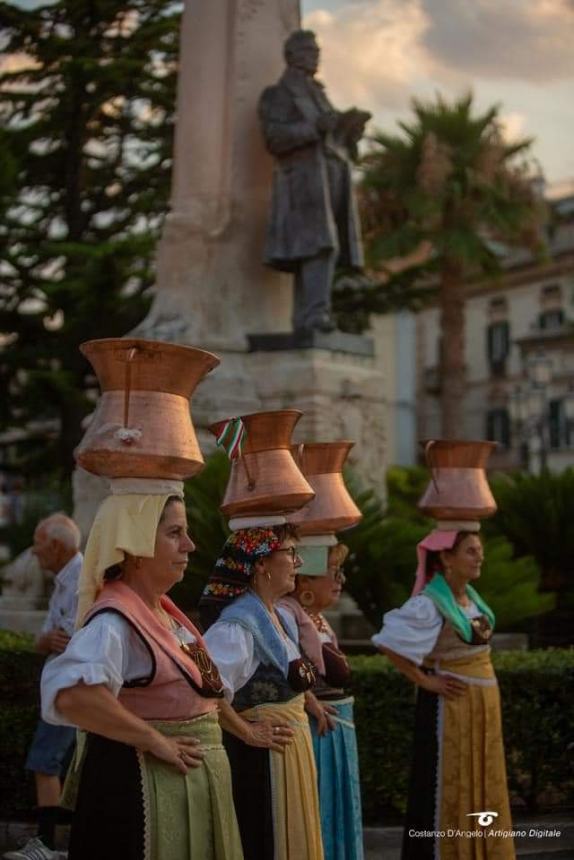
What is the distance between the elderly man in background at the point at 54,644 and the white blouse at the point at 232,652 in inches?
88.5

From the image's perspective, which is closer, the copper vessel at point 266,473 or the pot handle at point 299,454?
the copper vessel at point 266,473

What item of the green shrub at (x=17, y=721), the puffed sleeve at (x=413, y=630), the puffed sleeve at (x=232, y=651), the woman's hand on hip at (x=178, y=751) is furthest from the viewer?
the green shrub at (x=17, y=721)

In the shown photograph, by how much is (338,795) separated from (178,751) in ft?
6.41

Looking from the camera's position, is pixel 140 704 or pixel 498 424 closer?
pixel 140 704

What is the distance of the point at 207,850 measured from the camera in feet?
13.8

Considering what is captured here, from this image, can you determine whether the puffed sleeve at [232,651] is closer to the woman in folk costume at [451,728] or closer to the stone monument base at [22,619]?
the woman in folk costume at [451,728]

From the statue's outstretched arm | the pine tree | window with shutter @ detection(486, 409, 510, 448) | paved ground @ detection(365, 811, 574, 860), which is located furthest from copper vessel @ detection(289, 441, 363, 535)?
window with shutter @ detection(486, 409, 510, 448)

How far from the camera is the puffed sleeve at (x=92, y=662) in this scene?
3.95m

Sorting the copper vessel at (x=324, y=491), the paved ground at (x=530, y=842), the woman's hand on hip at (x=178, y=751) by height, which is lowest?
the paved ground at (x=530, y=842)

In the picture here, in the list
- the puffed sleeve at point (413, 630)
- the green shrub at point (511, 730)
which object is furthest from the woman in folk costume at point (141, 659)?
the green shrub at point (511, 730)

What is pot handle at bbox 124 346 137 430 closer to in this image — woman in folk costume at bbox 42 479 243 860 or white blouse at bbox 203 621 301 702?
woman in folk costume at bbox 42 479 243 860

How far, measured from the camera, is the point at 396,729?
8195 millimetres

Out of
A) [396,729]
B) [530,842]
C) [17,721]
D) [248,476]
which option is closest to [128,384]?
[248,476]

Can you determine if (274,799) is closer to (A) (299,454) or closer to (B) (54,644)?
(A) (299,454)
